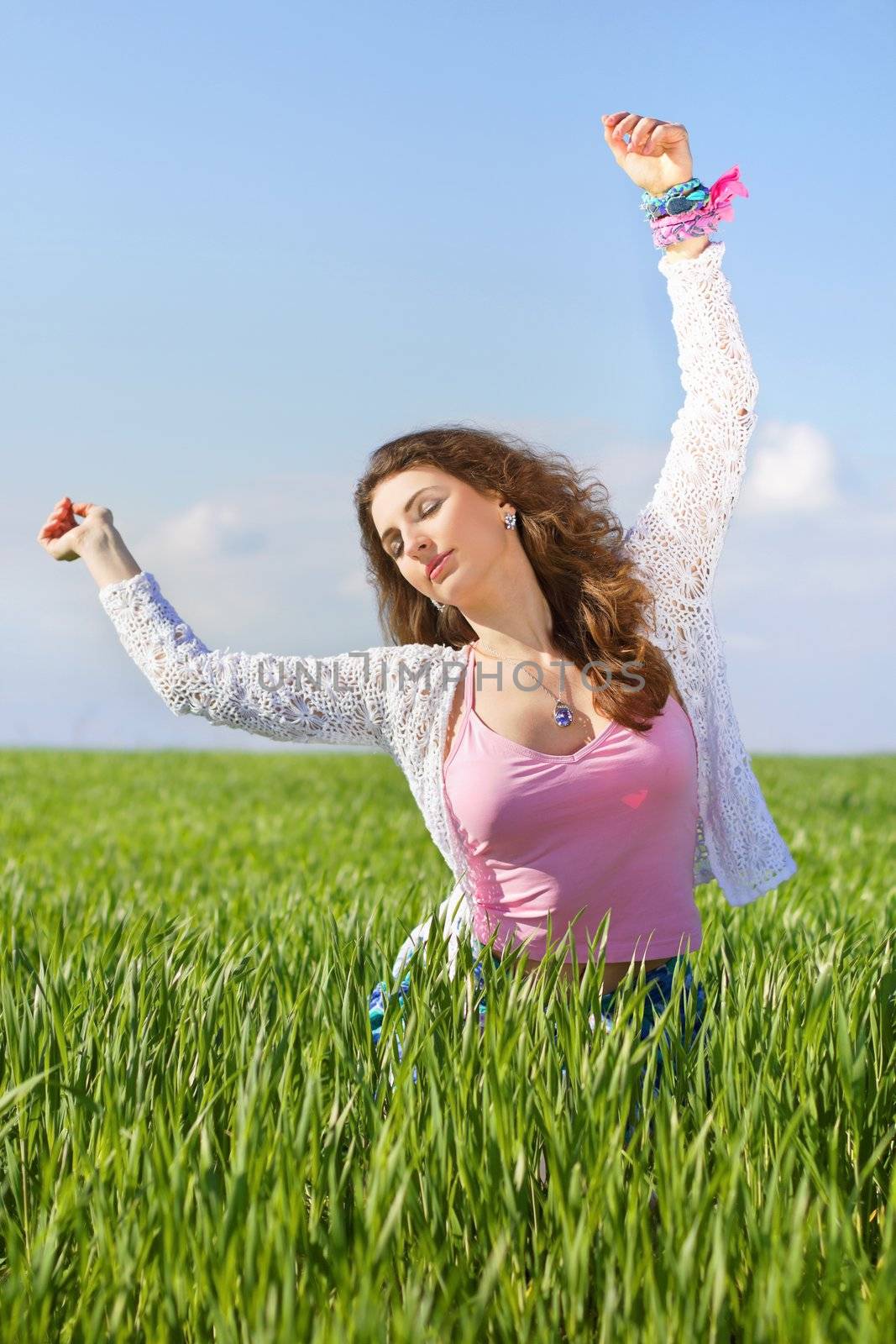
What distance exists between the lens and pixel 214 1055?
2467 millimetres

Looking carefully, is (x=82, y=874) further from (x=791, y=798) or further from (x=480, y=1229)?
(x=791, y=798)

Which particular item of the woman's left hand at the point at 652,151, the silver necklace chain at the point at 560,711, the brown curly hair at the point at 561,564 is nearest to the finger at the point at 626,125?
the woman's left hand at the point at 652,151

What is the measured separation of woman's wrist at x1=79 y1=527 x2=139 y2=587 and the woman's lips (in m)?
0.69

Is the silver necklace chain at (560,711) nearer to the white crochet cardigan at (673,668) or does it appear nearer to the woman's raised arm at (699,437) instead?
the white crochet cardigan at (673,668)

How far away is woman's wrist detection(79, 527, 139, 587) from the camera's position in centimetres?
273

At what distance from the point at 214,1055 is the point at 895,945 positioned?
1.71 metres

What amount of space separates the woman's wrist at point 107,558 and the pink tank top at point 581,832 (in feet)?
2.70

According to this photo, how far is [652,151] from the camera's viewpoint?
9.65 feet

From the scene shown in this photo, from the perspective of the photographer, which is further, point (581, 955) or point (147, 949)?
point (147, 949)

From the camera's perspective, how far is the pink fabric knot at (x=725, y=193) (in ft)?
9.34

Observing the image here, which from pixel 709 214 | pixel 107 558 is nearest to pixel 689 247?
pixel 709 214

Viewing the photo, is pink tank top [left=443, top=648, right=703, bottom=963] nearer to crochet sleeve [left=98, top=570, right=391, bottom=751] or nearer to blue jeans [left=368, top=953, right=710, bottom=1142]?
blue jeans [left=368, top=953, right=710, bottom=1142]

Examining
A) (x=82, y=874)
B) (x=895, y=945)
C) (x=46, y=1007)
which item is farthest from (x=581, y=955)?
(x=82, y=874)

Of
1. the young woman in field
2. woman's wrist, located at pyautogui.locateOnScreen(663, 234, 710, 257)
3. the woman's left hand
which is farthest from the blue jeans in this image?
the woman's left hand
